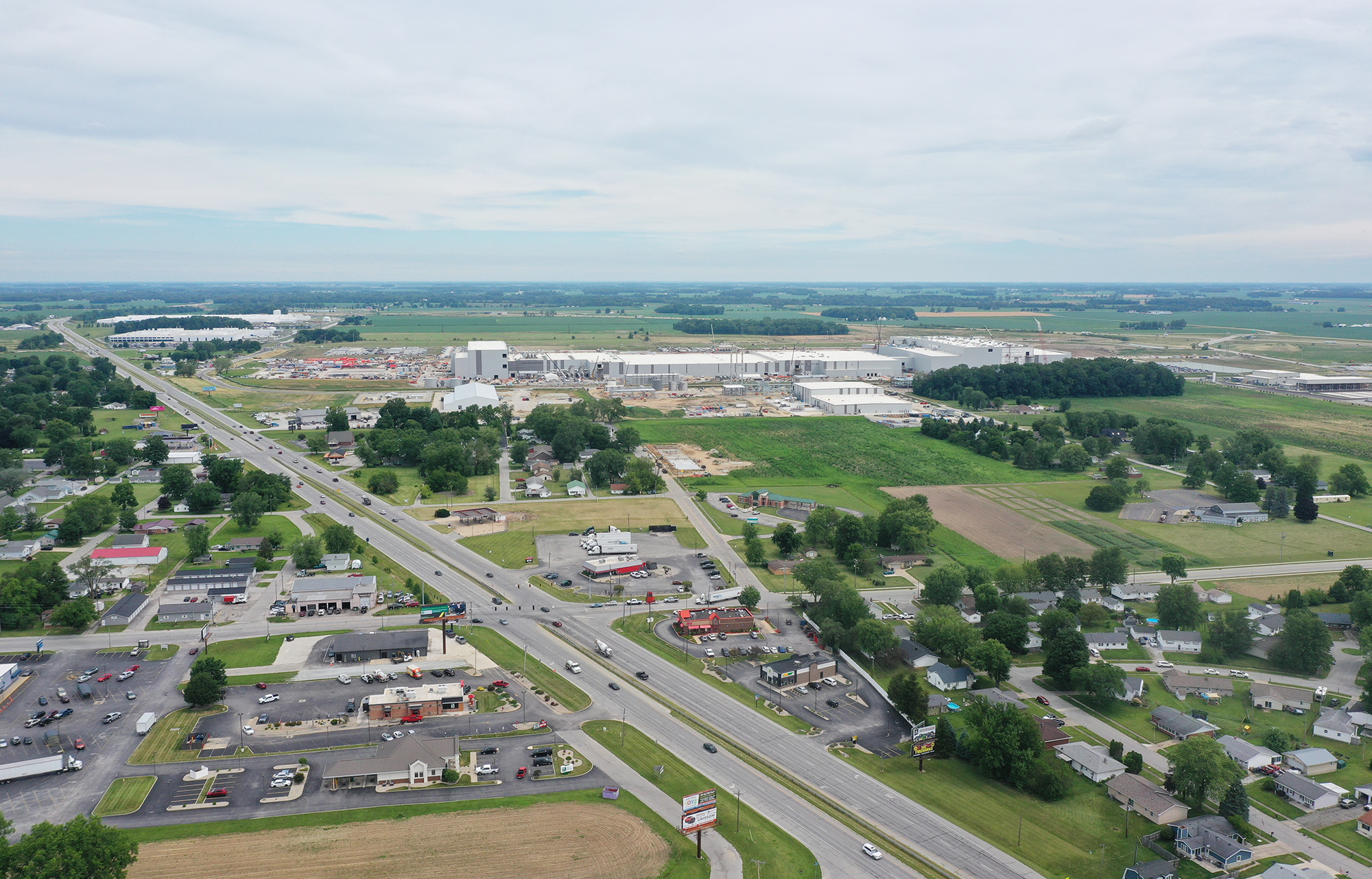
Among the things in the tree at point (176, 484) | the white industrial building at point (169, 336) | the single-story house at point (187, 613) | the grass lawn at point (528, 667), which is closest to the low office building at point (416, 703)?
the grass lawn at point (528, 667)

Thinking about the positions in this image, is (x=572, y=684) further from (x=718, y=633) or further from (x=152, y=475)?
(x=152, y=475)

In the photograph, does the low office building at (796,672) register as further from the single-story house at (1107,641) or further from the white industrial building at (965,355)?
the white industrial building at (965,355)

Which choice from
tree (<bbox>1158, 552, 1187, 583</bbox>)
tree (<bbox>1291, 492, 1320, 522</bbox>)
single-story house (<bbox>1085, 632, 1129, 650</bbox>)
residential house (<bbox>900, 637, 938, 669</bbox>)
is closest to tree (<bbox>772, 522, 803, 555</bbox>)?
residential house (<bbox>900, 637, 938, 669</bbox>)

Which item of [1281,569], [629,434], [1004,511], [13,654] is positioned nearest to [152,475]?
[13,654]

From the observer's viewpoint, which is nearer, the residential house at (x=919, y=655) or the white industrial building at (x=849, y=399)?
the residential house at (x=919, y=655)

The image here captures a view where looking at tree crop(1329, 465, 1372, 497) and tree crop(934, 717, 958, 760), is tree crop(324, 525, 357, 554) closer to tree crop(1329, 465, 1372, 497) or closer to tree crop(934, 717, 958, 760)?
tree crop(934, 717, 958, 760)

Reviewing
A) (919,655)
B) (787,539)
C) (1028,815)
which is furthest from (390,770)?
(787,539)

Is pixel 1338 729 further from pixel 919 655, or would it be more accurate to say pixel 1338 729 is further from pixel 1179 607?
pixel 919 655
